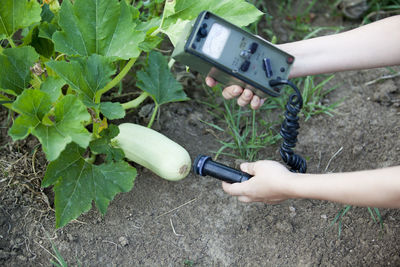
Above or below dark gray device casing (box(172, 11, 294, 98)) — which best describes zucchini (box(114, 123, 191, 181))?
below

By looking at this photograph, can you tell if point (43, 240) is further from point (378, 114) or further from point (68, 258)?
point (378, 114)

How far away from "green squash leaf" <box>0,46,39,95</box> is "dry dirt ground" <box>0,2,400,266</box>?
0.45m

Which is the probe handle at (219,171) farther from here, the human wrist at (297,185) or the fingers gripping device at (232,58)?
the human wrist at (297,185)

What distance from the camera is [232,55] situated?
69.6 inches

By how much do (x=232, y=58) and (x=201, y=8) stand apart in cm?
45

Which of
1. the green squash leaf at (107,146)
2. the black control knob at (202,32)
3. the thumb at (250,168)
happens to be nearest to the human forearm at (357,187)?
the thumb at (250,168)

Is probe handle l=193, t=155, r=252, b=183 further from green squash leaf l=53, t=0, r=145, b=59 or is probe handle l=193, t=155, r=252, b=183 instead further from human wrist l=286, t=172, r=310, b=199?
green squash leaf l=53, t=0, r=145, b=59

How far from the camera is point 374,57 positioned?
2.02 meters

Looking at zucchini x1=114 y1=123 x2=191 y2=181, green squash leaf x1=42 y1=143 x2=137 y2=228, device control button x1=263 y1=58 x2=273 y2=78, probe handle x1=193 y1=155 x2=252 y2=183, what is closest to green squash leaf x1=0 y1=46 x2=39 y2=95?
green squash leaf x1=42 y1=143 x2=137 y2=228

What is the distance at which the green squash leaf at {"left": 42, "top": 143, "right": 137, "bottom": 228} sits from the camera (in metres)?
1.80

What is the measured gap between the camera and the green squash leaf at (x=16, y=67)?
180 centimetres

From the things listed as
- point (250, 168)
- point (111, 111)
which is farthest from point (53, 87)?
point (250, 168)

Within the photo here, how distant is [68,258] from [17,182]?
17.8 inches

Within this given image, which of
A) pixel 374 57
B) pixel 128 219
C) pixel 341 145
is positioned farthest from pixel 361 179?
pixel 128 219
